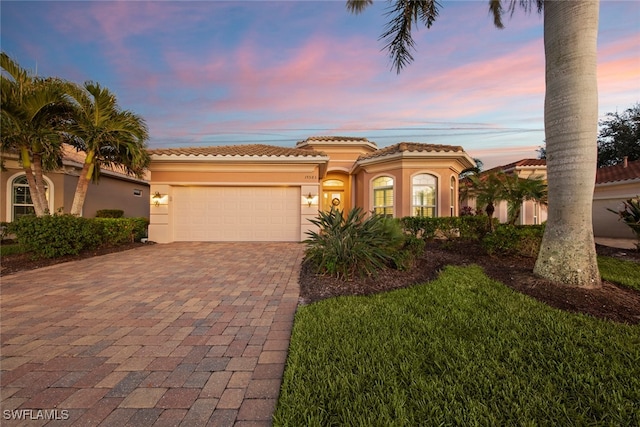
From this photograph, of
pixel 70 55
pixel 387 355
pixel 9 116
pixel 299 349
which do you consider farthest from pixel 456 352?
pixel 70 55

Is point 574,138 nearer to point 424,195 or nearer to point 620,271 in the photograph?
point 620,271

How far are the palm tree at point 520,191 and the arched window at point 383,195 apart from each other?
4554 millimetres

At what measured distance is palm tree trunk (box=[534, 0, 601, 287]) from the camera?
12.4 ft

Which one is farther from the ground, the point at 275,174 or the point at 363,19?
the point at 363,19

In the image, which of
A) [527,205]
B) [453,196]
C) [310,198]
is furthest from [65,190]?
[527,205]

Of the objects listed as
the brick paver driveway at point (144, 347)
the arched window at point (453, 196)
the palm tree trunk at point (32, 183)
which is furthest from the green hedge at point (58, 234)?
the arched window at point (453, 196)

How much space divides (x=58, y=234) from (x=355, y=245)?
7.72 metres

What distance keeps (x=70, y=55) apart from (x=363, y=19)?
10.7m

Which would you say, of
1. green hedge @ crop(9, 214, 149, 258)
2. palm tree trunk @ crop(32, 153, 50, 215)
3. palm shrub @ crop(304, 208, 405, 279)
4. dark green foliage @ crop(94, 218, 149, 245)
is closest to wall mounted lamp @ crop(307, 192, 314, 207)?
palm shrub @ crop(304, 208, 405, 279)

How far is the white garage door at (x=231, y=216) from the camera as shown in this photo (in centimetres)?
1021

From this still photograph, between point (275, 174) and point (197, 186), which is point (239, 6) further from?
point (197, 186)

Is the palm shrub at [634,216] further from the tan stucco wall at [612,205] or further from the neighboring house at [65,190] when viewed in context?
the neighboring house at [65,190]

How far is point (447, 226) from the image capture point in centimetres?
Result: 859

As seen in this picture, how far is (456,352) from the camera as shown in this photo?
7.25 feet
